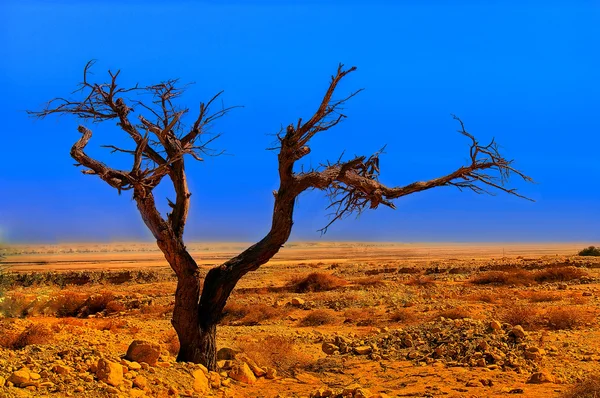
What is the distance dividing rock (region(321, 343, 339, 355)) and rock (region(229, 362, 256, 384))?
2475 mm

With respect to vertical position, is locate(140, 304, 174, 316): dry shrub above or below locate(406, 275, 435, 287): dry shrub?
below

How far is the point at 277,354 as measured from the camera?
10.7m

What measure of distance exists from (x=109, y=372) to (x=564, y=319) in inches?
379

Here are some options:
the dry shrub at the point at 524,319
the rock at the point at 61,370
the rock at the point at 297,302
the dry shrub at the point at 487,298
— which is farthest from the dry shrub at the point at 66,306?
the dry shrub at the point at 524,319

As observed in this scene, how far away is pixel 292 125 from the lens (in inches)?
345

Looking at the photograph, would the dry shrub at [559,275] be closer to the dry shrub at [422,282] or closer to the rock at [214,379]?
the dry shrub at [422,282]

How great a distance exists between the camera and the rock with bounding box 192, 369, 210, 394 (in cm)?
822

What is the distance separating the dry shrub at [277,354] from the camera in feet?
33.6

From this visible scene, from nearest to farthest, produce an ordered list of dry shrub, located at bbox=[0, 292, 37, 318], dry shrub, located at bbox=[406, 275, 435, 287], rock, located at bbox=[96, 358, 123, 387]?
rock, located at bbox=[96, 358, 123, 387], dry shrub, located at bbox=[0, 292, 37, 318], dry shrub, located at bbox=[406, 275, 435, 287]

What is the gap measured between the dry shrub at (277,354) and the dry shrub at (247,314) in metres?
3.97

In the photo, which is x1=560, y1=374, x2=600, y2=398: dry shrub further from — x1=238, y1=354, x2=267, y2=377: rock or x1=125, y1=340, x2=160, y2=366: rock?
x1=125, y1=340, x2=160, y2=366: rock

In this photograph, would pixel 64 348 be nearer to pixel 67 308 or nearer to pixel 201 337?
pixel 201 337

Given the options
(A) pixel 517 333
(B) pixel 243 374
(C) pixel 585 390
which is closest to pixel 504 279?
(A) pixel 517 333

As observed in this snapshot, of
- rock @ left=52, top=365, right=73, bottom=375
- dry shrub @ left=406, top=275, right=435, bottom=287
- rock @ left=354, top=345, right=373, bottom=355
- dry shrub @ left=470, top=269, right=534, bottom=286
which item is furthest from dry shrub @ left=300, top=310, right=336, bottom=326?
dry shrub @ left=470, top=269, right=534, bottom=286
